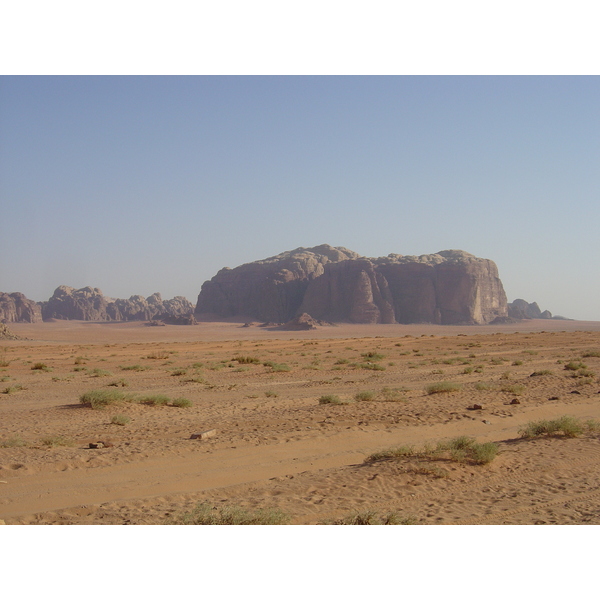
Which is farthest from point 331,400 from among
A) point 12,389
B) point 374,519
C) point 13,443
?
point 12,389

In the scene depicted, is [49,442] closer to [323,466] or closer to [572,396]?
[323,466]

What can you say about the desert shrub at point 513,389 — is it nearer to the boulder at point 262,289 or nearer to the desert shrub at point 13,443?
the desert shrub at point 13,443

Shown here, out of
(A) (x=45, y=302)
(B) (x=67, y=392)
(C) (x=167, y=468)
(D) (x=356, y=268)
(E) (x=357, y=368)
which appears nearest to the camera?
(C) (x=167, y=468)

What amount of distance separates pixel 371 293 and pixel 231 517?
113m

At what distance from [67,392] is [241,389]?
19.0 ft

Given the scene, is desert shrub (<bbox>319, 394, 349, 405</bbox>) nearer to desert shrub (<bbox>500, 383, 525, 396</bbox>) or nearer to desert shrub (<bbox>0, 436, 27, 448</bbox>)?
desert shrub (<bbox>500, 383, 525, 396</bbox>)

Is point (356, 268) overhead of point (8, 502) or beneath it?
overhead

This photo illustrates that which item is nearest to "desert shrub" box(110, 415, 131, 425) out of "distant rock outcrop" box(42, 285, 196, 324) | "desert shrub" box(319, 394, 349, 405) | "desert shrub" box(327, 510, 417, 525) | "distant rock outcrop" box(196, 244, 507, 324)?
"desert shrub" box(319, 394, 349, 405)

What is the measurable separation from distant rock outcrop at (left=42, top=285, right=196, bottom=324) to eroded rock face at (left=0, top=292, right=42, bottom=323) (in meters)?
13.0

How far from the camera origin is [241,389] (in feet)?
59.9

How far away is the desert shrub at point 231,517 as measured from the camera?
5520 mm

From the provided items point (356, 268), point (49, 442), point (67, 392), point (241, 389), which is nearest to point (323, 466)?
point (49, 442)

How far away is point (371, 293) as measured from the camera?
118 metres

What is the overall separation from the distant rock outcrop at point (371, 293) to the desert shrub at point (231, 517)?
Result: 357 ft
